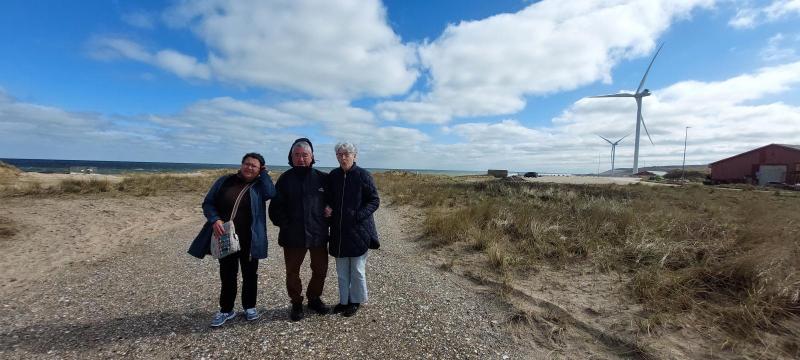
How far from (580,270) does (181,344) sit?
6.09 m

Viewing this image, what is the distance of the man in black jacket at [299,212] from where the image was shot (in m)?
3.93

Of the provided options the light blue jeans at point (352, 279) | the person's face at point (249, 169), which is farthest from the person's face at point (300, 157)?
the light blue jeans at point (352, 279)

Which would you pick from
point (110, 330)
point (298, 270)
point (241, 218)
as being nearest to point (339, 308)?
point (298, 270)

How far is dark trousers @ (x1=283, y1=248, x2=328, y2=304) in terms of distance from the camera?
3975 millimetres

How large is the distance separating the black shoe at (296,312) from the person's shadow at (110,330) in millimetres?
144

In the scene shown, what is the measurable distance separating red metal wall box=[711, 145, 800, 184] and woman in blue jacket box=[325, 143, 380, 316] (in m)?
53.6

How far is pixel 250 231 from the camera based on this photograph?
380 centimetres

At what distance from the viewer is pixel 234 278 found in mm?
3898

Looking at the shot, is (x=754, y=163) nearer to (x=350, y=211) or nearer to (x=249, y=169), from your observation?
(x=350, y=211)

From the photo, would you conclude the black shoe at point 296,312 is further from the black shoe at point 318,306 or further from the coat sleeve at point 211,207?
the coat sleeve at point 211,207

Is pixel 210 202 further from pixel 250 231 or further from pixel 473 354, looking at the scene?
pixel 473 354

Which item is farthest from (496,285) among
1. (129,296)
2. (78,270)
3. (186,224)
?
(186,224)

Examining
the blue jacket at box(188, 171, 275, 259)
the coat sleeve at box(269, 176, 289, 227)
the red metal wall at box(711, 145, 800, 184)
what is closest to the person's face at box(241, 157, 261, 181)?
the blue jacket at box(188, 171, 275, 259)

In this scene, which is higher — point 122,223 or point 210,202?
point 210,202
